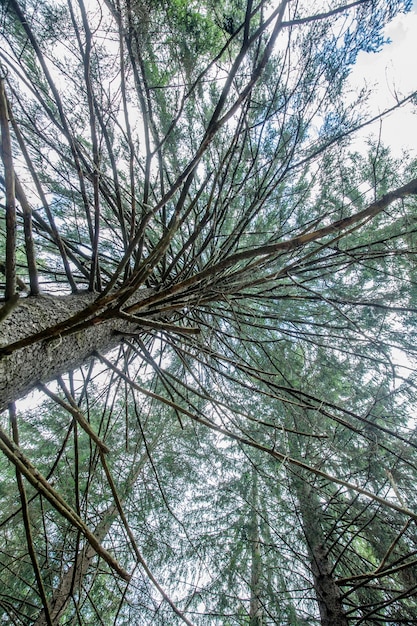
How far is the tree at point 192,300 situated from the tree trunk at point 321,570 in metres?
0.02

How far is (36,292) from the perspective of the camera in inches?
48.7

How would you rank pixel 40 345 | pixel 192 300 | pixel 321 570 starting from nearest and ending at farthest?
pixel 40 345 < pixel 192 300 < pixel 321 570

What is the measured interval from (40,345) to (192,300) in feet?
2.83

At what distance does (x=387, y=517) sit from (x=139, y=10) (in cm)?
442

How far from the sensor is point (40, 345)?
1.10 metres


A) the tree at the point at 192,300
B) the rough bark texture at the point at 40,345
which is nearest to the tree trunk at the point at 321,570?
the tree at the point at 192,300

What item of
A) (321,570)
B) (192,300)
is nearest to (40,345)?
(192,300)

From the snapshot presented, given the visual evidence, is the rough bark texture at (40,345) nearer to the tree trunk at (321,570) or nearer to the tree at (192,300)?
the tree at (192,300)

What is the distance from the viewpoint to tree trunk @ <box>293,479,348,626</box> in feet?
7.27

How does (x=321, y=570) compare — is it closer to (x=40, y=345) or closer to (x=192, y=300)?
(x=192, y=300)

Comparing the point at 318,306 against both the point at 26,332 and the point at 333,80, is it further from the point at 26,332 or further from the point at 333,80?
the point at 26,332

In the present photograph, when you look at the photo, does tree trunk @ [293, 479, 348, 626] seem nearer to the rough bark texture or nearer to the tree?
the tree

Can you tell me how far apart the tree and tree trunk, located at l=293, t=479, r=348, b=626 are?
0.02 metres

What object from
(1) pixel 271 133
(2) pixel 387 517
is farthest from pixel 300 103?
(2) pixel 387 517
